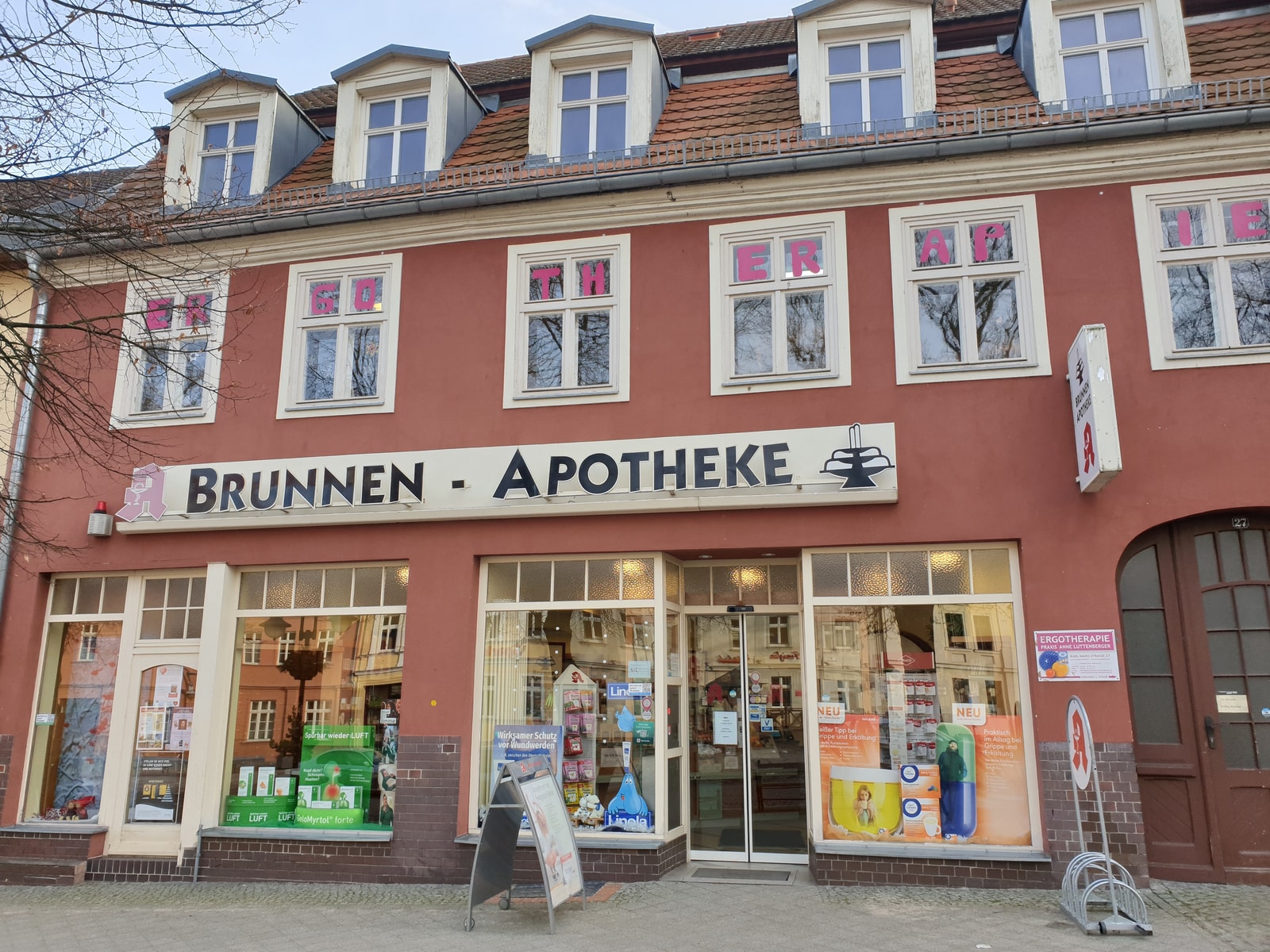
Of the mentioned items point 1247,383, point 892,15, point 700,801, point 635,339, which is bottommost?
point 700,801

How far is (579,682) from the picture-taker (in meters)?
9.35

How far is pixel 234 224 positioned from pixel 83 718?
17.6 ft

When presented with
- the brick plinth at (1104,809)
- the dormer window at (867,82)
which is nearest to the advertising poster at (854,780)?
the brick plinth at (1104,809)

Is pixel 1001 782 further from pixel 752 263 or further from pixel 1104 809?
pixel 752 263

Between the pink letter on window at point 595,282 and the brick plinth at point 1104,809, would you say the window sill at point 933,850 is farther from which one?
the pink letter on window at point 595,282

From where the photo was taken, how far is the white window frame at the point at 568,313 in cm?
958

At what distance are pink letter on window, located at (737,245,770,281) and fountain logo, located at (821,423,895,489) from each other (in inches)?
71.5

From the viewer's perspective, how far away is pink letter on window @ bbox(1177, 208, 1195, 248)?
28.7 feet

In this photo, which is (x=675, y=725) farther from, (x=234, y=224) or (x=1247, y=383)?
(x=234, y=224)

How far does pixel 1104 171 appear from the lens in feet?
29.1

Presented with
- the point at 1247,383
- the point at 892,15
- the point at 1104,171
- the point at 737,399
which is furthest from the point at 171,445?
the point at 1247,383

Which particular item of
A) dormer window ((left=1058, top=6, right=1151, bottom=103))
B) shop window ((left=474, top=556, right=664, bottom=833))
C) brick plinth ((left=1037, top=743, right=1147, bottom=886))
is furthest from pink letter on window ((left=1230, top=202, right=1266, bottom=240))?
shop window ((left=474, top=556, right=664, bottom=833))

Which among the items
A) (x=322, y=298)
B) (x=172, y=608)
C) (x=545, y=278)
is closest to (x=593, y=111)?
(x=545, y=278)

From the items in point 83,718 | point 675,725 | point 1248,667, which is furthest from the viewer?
point 83,718
